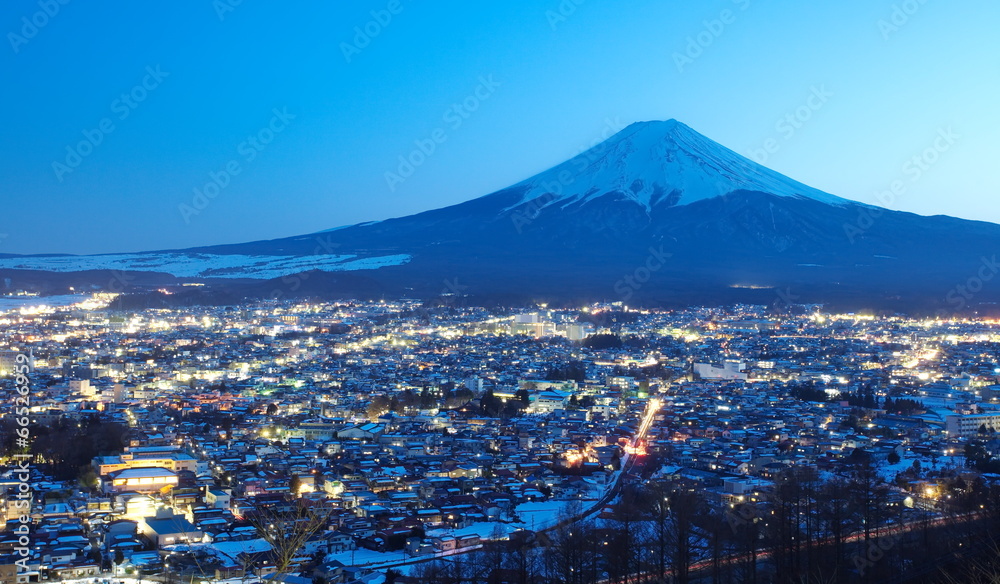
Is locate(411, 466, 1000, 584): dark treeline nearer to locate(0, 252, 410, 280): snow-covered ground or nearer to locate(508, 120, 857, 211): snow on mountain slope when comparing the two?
locate(0, 252, 410, 280): snow-covered ground

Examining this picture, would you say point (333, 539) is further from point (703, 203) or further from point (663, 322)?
Answer: point (703, 203)

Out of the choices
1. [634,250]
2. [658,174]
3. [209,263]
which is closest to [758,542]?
[634,250]

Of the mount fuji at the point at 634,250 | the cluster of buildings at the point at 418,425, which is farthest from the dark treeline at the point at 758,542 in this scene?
the mount fuji at the point at 634,250

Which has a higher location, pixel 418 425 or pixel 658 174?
pixel 658 174

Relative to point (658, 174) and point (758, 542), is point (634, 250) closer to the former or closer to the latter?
point (658, 174)

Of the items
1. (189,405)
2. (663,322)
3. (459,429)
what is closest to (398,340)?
(663,322)
